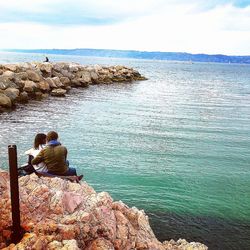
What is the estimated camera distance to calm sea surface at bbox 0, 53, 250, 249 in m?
14.4

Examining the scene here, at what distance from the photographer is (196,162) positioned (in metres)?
21.4

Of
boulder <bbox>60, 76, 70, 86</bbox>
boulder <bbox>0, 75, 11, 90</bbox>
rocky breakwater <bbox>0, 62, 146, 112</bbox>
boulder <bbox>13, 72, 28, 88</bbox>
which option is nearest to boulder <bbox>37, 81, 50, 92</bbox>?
rocky breakwater <bbox>0, 62, 146, 112</bbox>

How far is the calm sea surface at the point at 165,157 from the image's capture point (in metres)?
14.4

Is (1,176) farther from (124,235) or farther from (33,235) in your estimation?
(124,235)

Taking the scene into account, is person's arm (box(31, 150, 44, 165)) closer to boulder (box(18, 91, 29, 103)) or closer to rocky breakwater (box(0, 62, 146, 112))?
rocky breakwater (box(0, 62, 146, 112))

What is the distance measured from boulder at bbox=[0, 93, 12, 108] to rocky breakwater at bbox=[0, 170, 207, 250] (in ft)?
91.7

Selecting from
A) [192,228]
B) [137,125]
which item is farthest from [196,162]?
[137,125]

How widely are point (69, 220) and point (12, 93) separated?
33678 millimetres

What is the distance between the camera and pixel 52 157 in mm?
11859

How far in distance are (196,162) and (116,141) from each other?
6.35 m

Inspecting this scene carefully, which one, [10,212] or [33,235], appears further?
[10,212]

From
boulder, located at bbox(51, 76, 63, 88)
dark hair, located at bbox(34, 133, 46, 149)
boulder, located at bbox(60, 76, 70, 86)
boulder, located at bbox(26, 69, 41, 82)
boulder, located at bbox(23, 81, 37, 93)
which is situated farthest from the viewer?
boulder, located at bbox(60, 76, 70, 86)

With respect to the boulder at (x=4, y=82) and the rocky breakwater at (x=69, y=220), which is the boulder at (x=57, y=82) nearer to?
the boulder at (x=4, y=82)

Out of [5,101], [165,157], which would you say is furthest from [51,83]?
[165,157]
